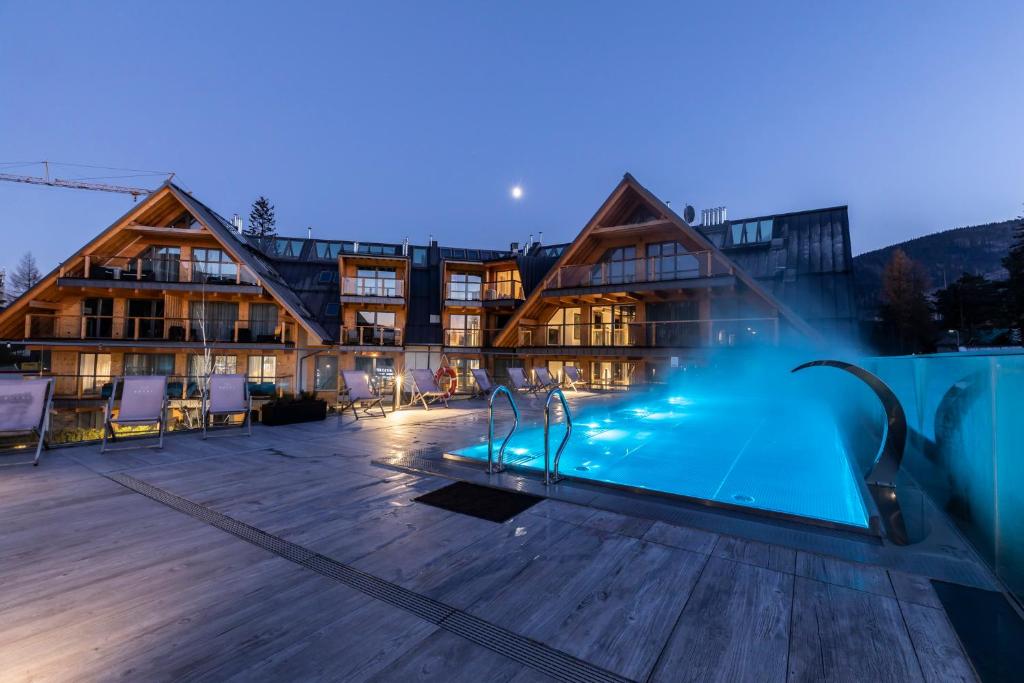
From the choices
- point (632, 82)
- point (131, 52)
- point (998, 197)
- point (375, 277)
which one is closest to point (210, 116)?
point (131, 52)

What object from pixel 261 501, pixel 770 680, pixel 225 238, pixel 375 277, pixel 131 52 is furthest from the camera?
pixel 131 52

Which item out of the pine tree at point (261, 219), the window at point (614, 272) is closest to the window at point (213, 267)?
the window at point (614, 272)

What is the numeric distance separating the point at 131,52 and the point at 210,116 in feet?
141

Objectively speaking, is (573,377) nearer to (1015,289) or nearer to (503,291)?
(503,291)

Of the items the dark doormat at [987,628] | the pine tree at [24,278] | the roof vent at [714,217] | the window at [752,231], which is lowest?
the dark doormat at [987,628]

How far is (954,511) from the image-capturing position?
351 centimetres

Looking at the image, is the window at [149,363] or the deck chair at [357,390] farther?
the window at [149,363]

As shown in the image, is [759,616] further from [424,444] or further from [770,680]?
[424,444]

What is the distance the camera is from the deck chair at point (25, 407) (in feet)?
16.5

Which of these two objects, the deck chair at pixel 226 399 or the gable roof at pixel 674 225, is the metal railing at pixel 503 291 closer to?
the gable roof at pixel 674 225

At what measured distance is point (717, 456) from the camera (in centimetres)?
628

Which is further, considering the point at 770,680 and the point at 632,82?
the point at 632,82

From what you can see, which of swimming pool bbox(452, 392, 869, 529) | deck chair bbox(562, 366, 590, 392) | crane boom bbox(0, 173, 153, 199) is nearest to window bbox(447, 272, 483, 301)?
deck chair bbox(562, 366, 590, 392)

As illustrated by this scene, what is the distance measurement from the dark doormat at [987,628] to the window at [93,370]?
24185 mm
